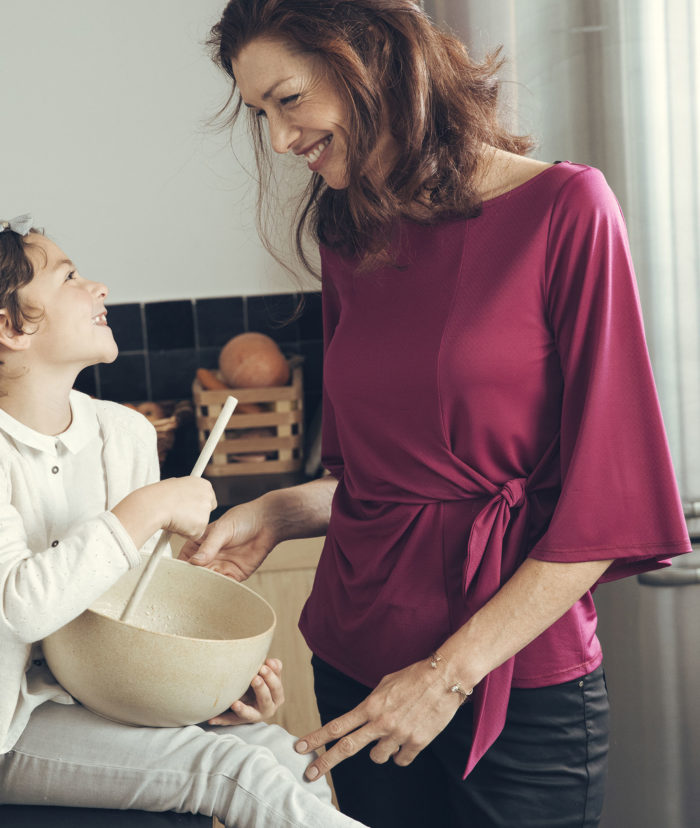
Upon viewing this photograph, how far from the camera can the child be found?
96cm

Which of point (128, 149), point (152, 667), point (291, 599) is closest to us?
point (152, 667)

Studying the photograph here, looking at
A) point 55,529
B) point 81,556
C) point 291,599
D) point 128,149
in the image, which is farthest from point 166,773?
point 128,149

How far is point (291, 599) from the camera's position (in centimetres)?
207

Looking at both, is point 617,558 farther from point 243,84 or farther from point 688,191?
point 688,191

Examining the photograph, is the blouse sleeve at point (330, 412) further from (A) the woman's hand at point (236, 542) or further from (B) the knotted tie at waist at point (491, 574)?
(B) the knotted tie at waist at point (491, 574)

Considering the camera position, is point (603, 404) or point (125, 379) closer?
point (603, 404)

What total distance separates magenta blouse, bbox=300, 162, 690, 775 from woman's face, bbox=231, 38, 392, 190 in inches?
5.3

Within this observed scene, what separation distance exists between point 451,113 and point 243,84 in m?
0.23

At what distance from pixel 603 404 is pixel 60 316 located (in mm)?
695

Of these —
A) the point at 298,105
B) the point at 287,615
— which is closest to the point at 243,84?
the point at 298,105

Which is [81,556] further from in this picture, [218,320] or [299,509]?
[218,320]

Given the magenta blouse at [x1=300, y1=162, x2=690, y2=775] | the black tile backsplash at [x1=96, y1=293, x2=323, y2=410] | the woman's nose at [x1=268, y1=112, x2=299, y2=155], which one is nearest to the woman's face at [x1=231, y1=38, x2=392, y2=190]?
the woman's nose at [x1=268, y1=112, x2=299, y2=155]

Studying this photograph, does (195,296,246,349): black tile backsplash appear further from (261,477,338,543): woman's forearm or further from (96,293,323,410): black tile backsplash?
(261,477,338,543): woman's forearm

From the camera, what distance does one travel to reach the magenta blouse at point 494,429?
0.91 meters
